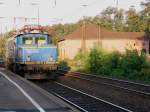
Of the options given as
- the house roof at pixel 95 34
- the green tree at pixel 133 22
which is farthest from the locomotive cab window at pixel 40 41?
the green tree at pixel 133 22

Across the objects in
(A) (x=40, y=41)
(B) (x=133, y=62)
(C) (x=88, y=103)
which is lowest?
(C) (x=88, y=103)

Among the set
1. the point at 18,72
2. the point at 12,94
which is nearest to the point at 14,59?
the point at 18,72

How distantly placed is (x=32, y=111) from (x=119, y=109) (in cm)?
374

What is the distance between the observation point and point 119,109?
54.0 feet

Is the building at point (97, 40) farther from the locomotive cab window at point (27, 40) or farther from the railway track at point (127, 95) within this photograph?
the railway track at point (127, 95)

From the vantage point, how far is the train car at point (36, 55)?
30891mm

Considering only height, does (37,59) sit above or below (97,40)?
below

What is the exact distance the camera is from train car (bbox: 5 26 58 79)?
30.9m

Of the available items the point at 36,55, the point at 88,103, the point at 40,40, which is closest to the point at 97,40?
the point at 40,40

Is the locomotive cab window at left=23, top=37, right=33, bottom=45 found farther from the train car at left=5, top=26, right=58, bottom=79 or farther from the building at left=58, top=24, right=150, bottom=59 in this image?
the building at left=58, top=24, right=150, bottom=59

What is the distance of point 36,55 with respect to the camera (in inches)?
1237

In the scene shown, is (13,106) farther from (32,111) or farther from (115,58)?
(115,58)

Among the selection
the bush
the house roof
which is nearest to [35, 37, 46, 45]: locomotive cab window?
the bush

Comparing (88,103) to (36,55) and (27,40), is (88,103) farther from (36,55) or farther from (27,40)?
(27,40)
